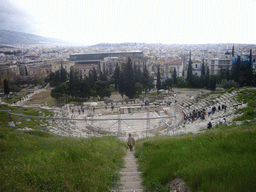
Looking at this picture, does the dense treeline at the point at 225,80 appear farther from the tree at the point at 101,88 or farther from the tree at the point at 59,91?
the tree at the point at 59,91

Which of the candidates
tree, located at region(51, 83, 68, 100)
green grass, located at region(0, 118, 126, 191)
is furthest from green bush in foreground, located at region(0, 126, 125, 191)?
tree, located at region(51, 83, 68, 100)

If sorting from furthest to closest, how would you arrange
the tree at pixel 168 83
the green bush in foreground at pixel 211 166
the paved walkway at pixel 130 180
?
the tree at pixel 168 83, the paved walkway at pixel 130 180, the green bush in foreground at pixel 211 166

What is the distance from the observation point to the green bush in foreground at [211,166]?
258 cm

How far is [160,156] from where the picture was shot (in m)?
4.26

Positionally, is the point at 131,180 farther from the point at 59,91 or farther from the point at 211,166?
the point at 59,91

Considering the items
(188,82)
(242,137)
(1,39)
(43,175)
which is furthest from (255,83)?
(1,39)

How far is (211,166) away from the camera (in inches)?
117

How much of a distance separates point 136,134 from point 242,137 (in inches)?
308

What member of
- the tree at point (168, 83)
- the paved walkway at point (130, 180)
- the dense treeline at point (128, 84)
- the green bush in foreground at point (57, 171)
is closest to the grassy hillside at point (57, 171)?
the green bush in foreground at point (57, 171)

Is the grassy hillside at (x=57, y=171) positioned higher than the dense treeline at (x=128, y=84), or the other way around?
the grassy hillside at (x=57, y=171)

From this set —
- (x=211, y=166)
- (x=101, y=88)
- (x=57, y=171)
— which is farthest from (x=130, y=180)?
(x=101, y=88)

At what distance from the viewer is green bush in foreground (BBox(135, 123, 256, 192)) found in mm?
2582

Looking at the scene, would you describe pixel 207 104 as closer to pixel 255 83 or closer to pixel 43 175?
pixel 255 83

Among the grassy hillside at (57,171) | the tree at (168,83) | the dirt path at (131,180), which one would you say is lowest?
the tree at (168,83)
